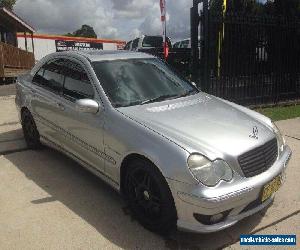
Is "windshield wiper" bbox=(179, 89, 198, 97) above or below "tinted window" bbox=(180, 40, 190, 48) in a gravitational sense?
below

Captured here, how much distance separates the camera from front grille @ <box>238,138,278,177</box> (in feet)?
10.7

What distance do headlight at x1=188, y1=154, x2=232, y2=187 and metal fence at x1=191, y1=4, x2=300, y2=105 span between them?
5.56 meters

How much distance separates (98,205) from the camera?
13.5 feet

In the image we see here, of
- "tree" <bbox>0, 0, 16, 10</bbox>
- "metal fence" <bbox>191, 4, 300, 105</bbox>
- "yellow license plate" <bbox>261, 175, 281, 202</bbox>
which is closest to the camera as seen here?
"yellow license plate" <bbox>261, 175, 281, 202</bbox>

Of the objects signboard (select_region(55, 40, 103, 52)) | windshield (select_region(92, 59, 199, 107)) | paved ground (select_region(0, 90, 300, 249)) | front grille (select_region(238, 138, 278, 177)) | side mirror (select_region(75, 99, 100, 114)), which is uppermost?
signboard (select_region(55, 40, 103, 52))

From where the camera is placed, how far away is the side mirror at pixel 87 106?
3912 mm

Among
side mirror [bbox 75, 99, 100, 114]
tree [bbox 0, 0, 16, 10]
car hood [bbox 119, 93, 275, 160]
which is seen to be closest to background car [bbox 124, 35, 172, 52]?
car hood [bbox 119, 93, 275, 160]

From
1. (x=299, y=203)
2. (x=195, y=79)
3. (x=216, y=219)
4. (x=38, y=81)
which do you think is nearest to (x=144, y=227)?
(x=216, y=219)

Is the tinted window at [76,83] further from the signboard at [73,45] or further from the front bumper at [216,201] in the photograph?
the signboard at [73,45]

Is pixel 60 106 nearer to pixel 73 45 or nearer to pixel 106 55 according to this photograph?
pixel 106 55

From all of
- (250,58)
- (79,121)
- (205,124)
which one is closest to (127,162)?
(205,124)

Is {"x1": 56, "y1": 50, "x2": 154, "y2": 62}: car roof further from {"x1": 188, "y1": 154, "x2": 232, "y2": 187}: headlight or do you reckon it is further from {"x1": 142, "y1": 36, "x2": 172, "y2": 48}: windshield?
{"x1": 142, "y1": 36, "x2": 172, "y2": 48}: windshield

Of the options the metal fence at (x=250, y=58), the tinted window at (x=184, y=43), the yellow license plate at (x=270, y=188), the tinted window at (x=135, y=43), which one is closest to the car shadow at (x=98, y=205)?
the yellow license plate at (x=270, y=188)

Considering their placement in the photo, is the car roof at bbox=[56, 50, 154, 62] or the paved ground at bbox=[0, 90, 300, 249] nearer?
the paved ground at bbox=[0, 90, 300, 249]
